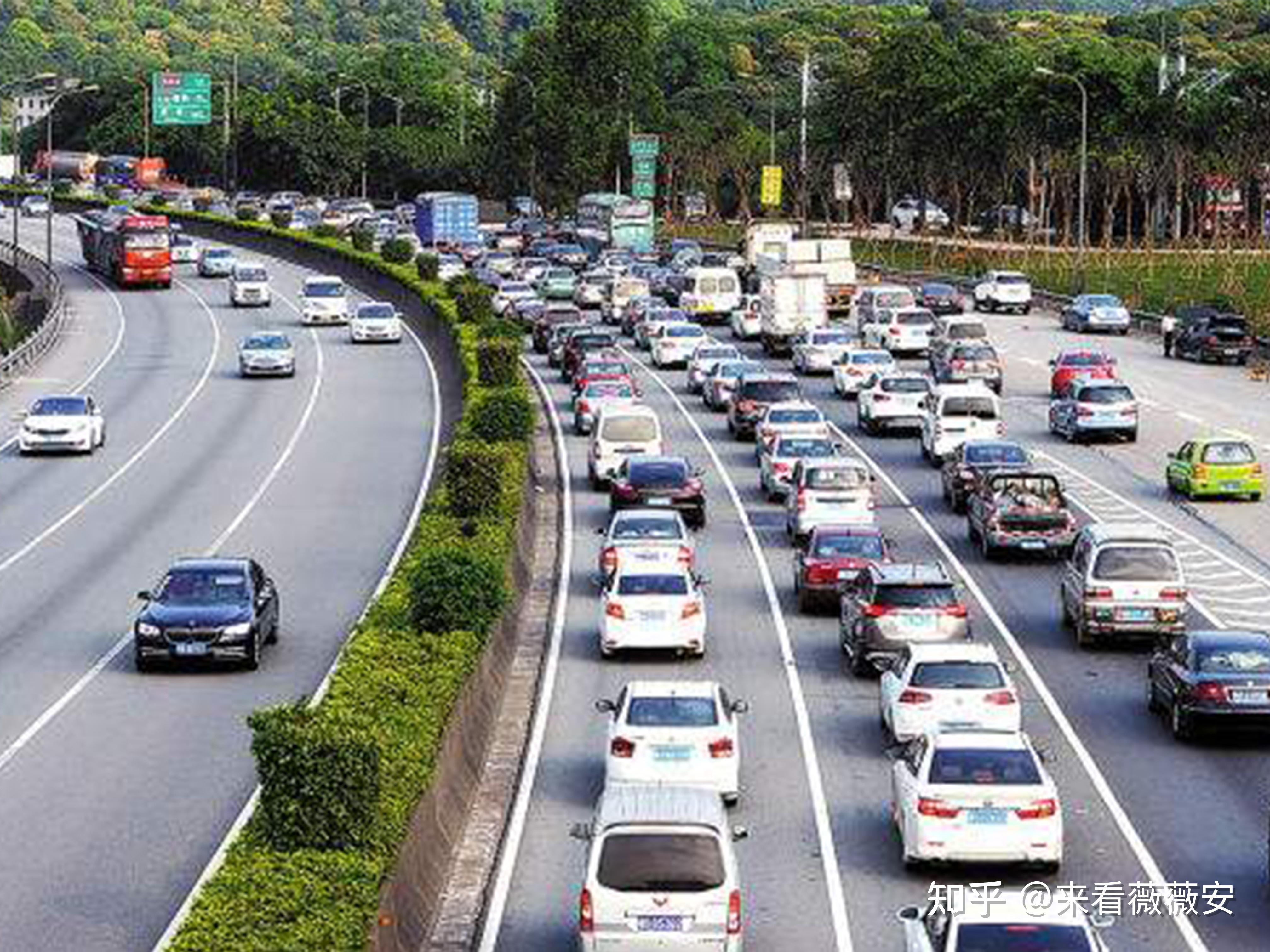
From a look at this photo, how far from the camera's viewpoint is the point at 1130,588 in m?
40.1

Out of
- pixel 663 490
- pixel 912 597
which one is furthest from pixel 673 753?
pixel 663 490

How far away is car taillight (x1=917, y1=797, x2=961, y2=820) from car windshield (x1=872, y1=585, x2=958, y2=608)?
1077cm

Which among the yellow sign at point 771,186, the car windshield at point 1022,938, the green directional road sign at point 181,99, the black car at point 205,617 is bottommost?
the black car at point 205,617

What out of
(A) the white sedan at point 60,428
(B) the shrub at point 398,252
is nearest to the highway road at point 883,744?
(A) the white sedan at point 60,428

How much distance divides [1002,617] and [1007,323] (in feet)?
183

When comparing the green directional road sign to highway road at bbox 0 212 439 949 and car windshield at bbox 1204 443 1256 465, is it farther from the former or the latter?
car windshield at bbox 1204 443 1256 465

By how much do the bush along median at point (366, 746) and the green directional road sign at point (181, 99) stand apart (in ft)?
393

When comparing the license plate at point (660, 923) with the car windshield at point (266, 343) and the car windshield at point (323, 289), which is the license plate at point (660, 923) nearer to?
the car windshield at point (266, 343)

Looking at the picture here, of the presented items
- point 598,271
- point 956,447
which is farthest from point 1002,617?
point 598,271

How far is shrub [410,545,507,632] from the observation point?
3519 cm

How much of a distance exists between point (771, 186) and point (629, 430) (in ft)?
297

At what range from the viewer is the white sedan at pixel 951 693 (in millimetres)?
32438

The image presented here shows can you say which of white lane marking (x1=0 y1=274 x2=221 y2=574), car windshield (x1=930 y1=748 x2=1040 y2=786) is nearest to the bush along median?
car windshield (x1=930 y1=748 x2=1040 y2=786)

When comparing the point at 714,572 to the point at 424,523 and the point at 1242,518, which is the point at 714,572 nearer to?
the point at 424,523
